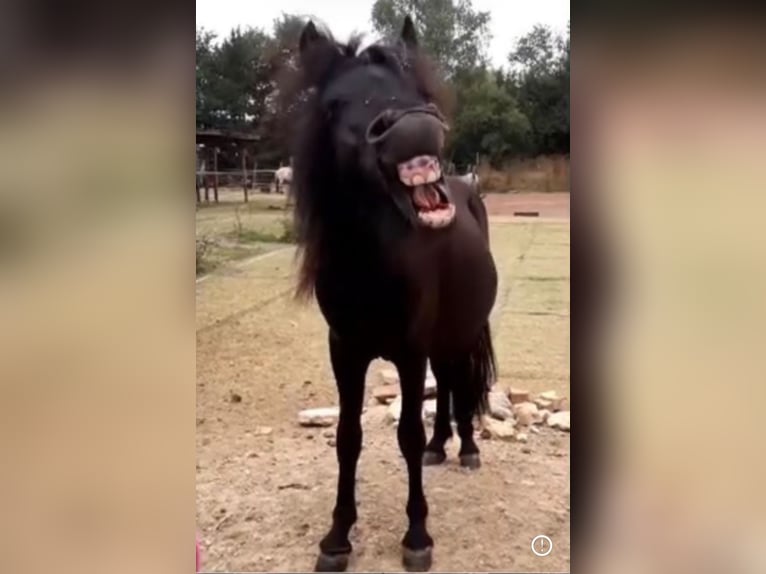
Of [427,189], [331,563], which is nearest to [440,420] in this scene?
[331,563]

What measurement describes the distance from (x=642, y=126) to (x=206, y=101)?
0.54 meters

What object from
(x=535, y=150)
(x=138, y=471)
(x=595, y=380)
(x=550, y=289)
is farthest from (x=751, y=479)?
(x=138, y=471)

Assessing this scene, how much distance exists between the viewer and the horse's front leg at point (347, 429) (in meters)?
1.04

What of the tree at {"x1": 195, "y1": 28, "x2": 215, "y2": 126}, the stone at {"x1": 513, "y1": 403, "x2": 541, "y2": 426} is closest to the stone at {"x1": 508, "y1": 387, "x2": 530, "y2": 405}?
the stone at {"x1": 513, "y1": 403, "x2": 541, "y2": 426}

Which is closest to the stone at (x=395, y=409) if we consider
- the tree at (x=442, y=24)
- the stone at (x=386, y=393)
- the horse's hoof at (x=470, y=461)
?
the stone at (x=386, y=393)

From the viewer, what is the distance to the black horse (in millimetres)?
962

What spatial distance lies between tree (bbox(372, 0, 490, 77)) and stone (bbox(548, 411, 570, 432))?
47cm

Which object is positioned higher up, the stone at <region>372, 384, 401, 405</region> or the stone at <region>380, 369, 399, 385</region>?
the stone at <region>380, 369, 399, 385</region>

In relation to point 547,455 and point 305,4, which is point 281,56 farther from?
point 547,455

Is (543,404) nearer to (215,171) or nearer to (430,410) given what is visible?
(430,410)

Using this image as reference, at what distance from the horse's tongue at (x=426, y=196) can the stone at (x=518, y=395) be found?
0.29 meters

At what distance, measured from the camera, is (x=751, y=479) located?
87 cm

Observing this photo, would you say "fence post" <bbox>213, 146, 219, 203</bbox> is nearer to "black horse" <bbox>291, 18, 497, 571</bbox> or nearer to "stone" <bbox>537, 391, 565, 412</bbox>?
"black horse" <bbox>291, 18, 497, 571</bbox>

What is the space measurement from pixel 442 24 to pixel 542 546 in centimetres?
69
